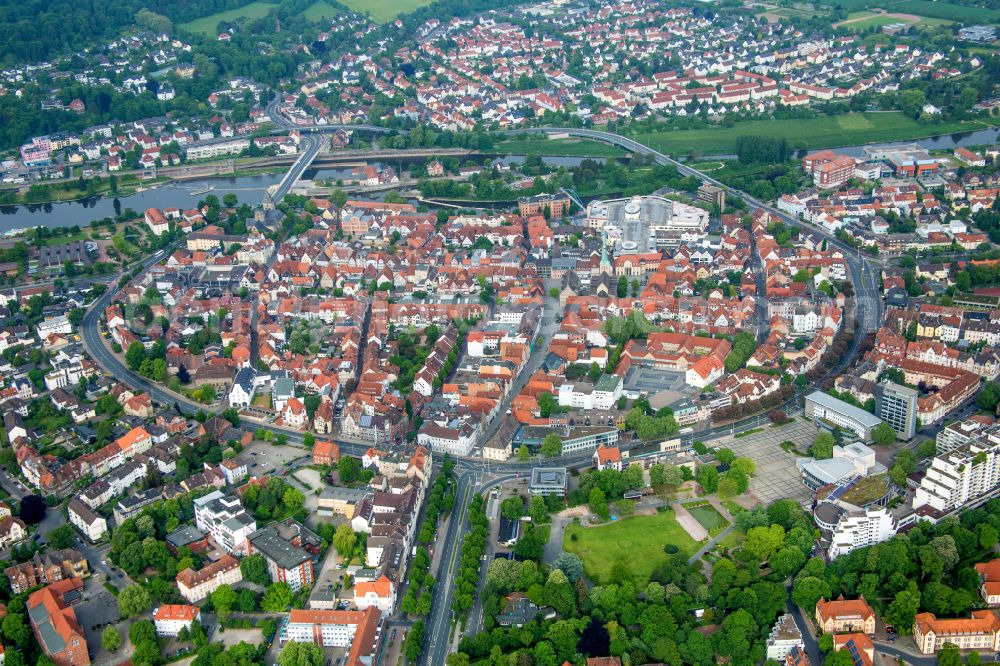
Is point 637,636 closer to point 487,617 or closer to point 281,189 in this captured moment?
point 487,617

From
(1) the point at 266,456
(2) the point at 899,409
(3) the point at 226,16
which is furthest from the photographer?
(3) the point at 226,16

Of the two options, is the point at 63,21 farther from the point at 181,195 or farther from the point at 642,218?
the point at 642,218

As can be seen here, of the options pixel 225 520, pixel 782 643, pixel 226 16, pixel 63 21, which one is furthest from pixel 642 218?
pixel 226 16

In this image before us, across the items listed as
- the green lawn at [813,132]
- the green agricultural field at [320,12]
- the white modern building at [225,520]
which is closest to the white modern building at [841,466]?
the white modern building at [225,520]

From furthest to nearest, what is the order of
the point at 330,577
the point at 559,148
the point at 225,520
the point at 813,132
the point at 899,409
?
the point at 559,148, the point at 813,132, the point at 899,409, the point at 225,520, the point at 330,577

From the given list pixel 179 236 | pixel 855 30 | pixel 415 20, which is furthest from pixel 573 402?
pixel 415 20

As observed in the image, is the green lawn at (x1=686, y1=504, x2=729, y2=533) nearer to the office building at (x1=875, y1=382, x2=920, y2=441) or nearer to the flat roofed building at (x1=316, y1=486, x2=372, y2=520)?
the office building at (x1=875, y1=382, x2=920, y2=441)
